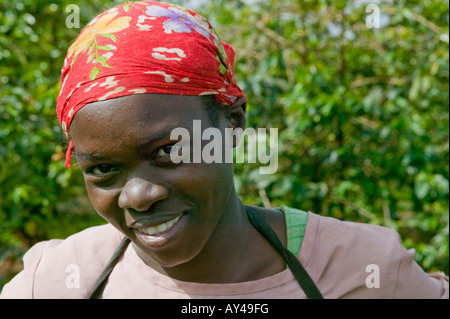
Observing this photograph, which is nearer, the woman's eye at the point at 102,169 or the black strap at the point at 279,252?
the woman's eye at the point at 102,169

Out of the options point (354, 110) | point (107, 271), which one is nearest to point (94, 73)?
point (107, 271)

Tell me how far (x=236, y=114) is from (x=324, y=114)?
1340 mm

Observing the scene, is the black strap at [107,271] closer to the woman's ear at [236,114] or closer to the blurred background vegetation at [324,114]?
the woman's ear at [236,114]

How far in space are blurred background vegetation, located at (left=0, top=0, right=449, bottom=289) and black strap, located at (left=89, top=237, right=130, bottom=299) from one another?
118 cm

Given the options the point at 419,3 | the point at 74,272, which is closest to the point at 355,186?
the point at 419,3

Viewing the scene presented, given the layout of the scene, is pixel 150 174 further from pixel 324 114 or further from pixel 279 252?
pixel 324 114

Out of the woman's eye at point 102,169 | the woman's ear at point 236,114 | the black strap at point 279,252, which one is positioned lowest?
the black strap at point 279,252

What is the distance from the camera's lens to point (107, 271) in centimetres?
151

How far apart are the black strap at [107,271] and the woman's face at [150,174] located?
250mm

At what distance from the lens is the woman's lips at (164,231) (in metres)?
1.26

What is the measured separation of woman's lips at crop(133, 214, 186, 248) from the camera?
4.12 feet

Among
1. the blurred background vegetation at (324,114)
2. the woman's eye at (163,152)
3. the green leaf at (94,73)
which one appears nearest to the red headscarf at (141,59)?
the green leaf at (94,73)

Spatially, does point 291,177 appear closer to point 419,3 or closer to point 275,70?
point 275,70

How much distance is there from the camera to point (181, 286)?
56.5 inches
